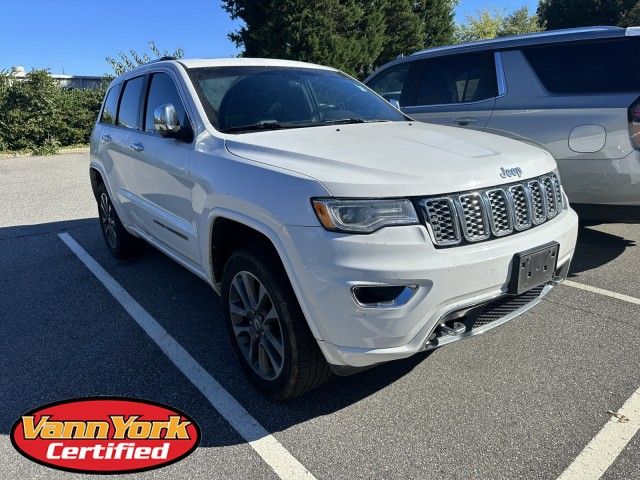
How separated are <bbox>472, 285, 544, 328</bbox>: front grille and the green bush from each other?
18.8m

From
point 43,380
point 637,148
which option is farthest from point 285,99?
point 637,148

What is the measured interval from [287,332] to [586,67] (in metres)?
3.76

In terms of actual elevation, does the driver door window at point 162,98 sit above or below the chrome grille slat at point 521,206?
above

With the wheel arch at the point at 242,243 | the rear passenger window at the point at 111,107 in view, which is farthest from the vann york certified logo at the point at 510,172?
the rear passenger window at the point at 111,107

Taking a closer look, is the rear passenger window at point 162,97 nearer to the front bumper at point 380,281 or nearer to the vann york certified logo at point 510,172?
the front bumper at point 380,281

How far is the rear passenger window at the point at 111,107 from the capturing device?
4965mm

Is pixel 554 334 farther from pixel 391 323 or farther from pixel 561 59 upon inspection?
pixel 561 59

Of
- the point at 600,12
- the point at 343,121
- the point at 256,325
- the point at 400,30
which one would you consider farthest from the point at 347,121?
the point at 600,12

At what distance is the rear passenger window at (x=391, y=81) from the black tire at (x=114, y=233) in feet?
11.3

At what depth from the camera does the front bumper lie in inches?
80.8

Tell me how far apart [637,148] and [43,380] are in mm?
4488

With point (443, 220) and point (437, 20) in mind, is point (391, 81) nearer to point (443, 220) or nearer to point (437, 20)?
point (443, 220)

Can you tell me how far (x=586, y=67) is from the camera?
4340mm

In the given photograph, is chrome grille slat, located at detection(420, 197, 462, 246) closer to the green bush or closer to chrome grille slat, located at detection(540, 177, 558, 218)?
chrome grille slat, located at detection(540, 177, 558, 218)
